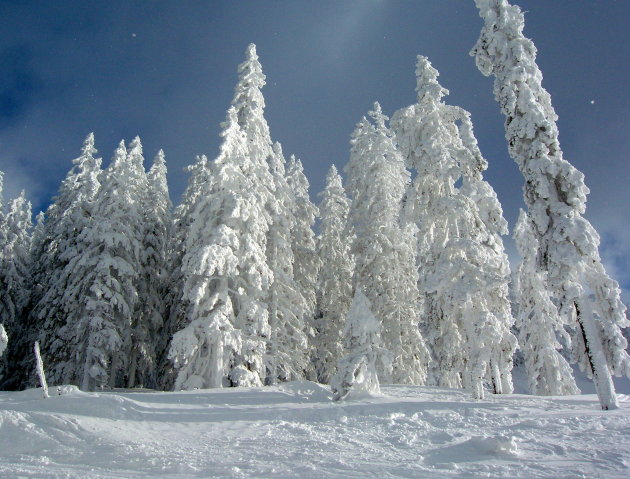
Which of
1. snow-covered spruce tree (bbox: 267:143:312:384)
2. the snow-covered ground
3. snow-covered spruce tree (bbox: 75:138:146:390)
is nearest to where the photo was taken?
the snow-covered ground

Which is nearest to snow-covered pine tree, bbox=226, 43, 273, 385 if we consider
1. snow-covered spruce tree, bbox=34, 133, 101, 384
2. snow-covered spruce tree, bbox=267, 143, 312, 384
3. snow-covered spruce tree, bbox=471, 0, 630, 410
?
snow-covered spruce tree, bbox=267, 143, 312, 384

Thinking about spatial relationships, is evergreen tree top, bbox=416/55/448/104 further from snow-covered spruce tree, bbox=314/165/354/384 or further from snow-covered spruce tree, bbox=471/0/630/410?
snow-covered spruce tree, bbox=314/165/354/384

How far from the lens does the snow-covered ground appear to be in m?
8.03

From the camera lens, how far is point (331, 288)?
106ft

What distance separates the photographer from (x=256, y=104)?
2727cm

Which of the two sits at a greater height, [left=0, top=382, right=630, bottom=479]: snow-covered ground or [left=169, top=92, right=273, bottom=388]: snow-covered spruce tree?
[left=169, top=92, right=273, bottom=388]: snow-covered spruce tree

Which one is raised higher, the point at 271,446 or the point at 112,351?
the point at 112,351

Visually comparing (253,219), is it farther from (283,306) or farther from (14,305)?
(14,305)

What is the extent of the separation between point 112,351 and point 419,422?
20.4m

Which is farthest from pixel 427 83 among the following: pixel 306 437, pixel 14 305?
pixel 14 305

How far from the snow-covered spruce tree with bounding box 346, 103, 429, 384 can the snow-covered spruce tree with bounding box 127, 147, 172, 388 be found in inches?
566

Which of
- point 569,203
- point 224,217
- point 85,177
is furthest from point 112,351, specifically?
point 569,203

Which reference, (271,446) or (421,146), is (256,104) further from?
(271,446)

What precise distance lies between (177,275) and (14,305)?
13364 millimetres
